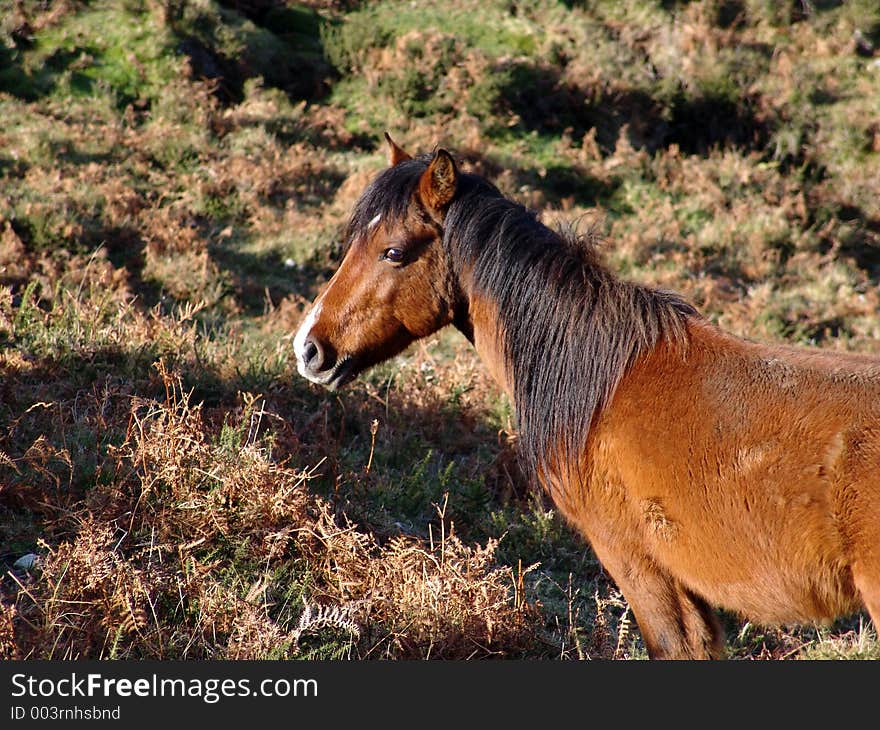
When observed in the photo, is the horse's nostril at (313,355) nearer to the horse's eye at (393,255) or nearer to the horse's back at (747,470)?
the horse's eye at (393,255)

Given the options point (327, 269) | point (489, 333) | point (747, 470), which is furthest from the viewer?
point (327, 269)

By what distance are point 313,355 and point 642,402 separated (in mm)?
1503

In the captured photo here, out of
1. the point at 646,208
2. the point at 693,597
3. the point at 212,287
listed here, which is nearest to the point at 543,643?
the point at 693,597

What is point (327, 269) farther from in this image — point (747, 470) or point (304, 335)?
point (747, 470)

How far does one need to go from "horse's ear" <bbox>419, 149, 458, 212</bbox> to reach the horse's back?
1.13 meters

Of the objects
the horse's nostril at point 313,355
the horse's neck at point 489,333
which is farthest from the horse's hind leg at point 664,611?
the horse's nostril at point 313,355

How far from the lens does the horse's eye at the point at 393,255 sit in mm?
3764

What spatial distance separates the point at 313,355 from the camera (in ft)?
12.6

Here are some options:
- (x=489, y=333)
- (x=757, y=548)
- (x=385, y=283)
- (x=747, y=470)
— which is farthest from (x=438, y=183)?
(x=757, y=548)

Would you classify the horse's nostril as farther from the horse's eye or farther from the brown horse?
the horse's eye

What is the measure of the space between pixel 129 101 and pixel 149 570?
9.50 metres

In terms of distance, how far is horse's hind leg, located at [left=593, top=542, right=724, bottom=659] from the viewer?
3311 millimetres

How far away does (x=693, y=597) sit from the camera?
3.38m

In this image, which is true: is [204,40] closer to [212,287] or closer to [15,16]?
[15,16]
